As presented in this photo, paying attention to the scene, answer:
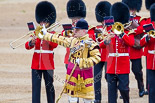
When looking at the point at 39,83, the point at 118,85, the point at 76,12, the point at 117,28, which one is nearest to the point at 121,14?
the point at 117,28

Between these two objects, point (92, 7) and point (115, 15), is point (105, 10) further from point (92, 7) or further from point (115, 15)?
point (92, 7)

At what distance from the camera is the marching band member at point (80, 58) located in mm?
7430

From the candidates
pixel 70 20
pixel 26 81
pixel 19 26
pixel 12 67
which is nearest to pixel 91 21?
pixel 19 26

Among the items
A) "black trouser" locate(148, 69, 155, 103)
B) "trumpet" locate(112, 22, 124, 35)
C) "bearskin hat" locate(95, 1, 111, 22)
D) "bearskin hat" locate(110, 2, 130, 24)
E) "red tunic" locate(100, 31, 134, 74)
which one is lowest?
"black trouser" locate(148, 69, 155, 103)

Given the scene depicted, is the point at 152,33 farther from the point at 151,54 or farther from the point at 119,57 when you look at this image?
the point at 119,57

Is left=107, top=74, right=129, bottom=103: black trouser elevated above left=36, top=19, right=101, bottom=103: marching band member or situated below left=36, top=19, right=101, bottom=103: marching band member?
below

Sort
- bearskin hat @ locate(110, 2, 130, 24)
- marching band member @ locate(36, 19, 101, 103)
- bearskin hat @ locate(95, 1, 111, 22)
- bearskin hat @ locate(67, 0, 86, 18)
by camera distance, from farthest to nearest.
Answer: bearskin hat @ locate(95, 1, 111, 22) → bearskin hat @ locate(67, 0, 86, 18) → bearskin hat @ locate(110, 2, 130, 24) → marching band member @ locate(36, 19, 101, 103)

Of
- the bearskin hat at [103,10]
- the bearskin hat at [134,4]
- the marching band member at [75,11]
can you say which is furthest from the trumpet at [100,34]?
the bearskin hat at [134,4]

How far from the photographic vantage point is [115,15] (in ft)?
28.1

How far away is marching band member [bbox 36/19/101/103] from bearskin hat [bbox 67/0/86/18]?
197 centimetres

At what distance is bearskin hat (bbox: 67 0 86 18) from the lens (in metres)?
9.48

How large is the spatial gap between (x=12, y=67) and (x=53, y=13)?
4484mm

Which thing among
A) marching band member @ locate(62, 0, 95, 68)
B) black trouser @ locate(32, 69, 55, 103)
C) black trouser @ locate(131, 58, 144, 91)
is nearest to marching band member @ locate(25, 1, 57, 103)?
black trouser @ locate(32, 69, 55, 103)

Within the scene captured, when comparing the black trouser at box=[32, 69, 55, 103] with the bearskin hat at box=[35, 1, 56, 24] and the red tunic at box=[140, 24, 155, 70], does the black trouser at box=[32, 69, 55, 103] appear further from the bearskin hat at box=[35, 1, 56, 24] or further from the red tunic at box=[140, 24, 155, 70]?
the red tunic at box=[140, 24, 155, 70]
